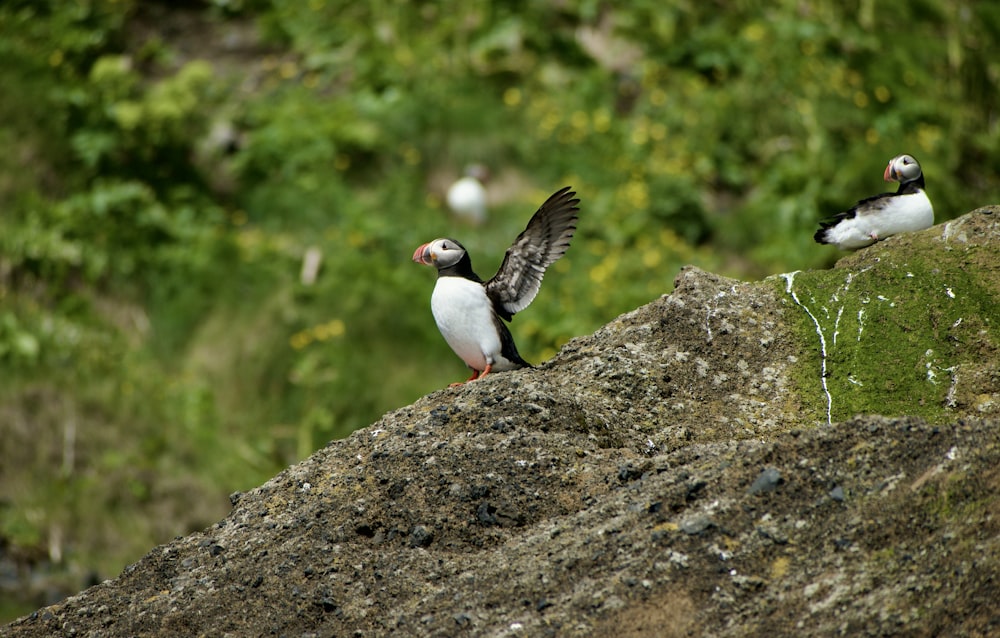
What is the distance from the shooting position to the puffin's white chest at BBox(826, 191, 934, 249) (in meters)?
5.96

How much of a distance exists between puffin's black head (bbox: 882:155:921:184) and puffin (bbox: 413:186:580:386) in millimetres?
1540

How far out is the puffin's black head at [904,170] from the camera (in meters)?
6.18

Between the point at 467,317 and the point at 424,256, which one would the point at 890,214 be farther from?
the point at 424,256

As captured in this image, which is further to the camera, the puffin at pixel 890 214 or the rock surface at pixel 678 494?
the puffin at pixel 890 214

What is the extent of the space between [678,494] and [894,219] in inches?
93.0

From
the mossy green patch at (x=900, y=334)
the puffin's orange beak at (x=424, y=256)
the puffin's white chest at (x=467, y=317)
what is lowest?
the puffin's white chest at (x=467, y=317)

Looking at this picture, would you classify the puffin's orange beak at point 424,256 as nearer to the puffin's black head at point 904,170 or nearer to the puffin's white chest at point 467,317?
the puffin's white chest at point 467,317

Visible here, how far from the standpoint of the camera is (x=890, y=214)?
19.6ft

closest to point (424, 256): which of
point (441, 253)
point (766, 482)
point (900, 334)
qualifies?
point (441, 253)

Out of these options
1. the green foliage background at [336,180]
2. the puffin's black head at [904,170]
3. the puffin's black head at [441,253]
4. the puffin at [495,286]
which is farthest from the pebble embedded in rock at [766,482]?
the green foliage background at [336,180]

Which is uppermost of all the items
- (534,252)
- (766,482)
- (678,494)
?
(766,482)

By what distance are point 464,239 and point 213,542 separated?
7.22 metres

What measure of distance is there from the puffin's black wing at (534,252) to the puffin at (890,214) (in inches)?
46.7

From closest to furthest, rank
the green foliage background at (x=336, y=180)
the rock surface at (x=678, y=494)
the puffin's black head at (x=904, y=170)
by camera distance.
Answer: the rock surface at (x=678, y=494)
the puffin's black head at (x=904, y=170)
the green foliage background at (x=336, y=180)
